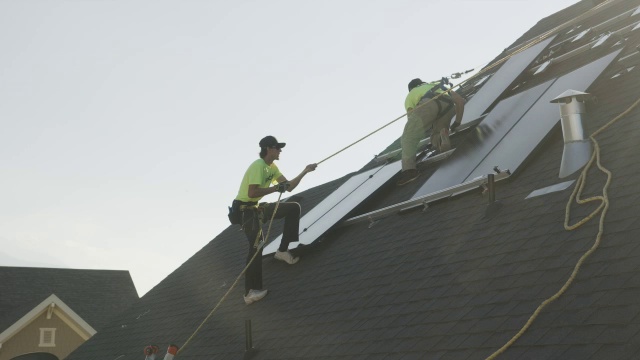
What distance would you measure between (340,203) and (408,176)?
1401mm

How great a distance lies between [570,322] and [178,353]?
617 cm

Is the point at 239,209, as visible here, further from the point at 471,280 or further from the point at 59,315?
the point at 59,315

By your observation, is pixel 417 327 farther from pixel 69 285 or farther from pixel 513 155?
pixel 69 285

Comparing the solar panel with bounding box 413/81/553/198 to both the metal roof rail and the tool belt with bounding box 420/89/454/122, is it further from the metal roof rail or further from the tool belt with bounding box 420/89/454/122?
the tool belt with bounding box 420/89/454/122

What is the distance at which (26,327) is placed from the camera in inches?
1362

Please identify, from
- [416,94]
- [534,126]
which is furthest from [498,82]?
[534,126]

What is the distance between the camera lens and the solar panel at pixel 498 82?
1113cm

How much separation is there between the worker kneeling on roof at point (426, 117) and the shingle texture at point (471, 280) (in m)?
0.32

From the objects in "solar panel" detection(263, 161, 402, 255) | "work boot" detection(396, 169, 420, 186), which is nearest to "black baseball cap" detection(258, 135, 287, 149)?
"solar panel" detection(263, 161, 402, 255)

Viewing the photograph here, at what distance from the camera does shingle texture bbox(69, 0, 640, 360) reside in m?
5.54

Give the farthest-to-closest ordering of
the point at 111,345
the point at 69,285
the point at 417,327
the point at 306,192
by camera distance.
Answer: the point at 69,285
the point at 306,192
the point at 111,345
the point at 417,327

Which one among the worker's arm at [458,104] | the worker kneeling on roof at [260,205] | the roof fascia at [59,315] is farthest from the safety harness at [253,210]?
the roof fascia at [59,315]

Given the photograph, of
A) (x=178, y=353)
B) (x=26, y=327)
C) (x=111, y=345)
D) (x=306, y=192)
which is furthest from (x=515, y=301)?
(x=26, y=327)

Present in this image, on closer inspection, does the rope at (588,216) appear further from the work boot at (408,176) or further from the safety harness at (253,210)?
the safety harness at (253,210)
